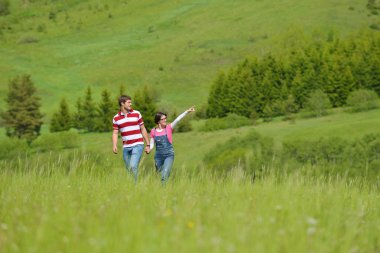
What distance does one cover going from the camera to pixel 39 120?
130 m

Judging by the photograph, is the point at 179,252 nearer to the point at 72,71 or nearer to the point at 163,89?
the point at 163,89

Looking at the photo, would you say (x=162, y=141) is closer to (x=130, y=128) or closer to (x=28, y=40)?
(x=130, y=128)

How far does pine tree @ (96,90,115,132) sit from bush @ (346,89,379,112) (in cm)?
4004

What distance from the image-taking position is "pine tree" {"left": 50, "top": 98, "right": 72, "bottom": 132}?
12781 cm

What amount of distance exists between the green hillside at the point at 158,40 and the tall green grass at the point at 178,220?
398 feet

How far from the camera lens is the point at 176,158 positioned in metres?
97.8

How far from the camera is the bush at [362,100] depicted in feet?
337

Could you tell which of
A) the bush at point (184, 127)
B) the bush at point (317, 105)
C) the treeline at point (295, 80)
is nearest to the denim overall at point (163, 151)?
the bush at point (317, 105)

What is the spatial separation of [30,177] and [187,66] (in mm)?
142664

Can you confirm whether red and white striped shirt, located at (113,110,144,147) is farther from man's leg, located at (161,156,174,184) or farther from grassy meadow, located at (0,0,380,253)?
grassy meadow, located at (0,0,380,253)

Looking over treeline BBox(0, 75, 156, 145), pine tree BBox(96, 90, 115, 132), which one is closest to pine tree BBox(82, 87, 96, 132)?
treeline BBox(0, 75, 156, 145)

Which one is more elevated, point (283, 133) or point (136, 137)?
point (136, 137)

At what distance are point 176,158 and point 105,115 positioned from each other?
104 ft

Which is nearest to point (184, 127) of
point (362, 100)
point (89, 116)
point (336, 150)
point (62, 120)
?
point (89, 116)
